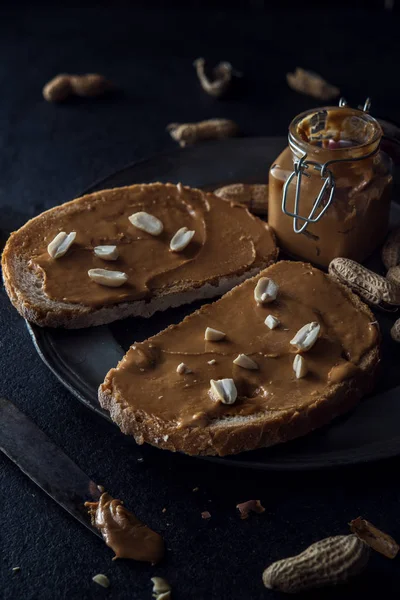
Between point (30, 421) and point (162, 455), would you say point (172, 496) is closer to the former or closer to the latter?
point (162, 455)

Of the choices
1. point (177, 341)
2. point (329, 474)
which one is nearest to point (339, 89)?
point (177, 341)

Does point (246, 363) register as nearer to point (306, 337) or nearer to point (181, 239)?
point (306, 337)

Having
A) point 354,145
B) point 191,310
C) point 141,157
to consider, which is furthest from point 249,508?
point 141,157

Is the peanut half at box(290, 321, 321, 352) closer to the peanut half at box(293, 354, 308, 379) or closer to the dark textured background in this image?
the peanut half at box(293, 354, 308, 379)

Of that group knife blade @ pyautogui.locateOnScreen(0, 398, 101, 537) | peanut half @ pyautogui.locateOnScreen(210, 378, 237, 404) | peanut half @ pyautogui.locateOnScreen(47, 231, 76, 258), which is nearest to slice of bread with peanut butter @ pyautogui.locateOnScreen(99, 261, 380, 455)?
peanut half @ pyautogui.locateOnScreen(210, 378, 237, 404)

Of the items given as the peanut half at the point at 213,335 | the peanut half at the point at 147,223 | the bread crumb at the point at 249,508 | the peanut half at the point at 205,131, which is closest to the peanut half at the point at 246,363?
the peanut half at the point at 213,335

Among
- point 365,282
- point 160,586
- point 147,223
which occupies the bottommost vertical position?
point 160,586
